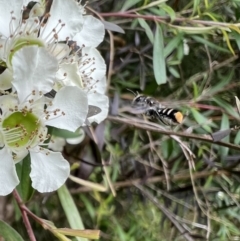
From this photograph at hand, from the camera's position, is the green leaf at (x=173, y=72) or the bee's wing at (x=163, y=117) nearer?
the bee's wing at (x=163, y=117)

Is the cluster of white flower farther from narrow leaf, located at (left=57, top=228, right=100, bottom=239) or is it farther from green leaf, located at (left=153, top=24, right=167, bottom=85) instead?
green leaf, located at (left=153, top=24, right=167, bottom=85)

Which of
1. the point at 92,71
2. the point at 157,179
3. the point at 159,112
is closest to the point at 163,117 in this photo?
the point at 159,112

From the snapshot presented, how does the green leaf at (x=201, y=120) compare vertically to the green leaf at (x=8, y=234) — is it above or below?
below

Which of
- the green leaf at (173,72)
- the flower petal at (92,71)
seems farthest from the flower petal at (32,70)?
the green leaf at (173,72)

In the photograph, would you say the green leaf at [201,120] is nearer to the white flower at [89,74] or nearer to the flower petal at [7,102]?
the white flower at [89,74]

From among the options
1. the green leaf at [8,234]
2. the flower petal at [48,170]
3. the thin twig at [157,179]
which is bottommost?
the thin twig at [157,179]

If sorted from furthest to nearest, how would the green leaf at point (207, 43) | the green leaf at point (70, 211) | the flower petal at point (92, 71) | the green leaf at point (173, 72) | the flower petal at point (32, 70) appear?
1. the green leaf at point (173, 72)
2. the green leaf at point (207, 43)
3. the green leaf at point (70, 211)
4. the flower petal at point (92, 71)
5. the flower petal at point (32, 70)

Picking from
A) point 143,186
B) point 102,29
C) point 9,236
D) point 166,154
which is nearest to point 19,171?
point 9,236
